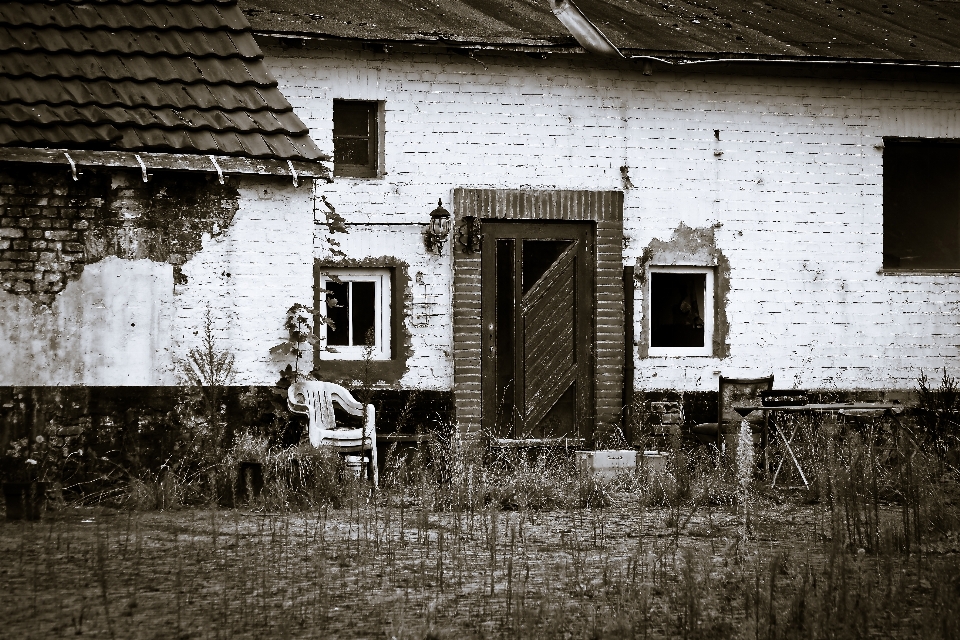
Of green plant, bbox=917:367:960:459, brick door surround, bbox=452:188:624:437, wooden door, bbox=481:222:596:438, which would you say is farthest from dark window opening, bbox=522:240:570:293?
green plant, bbox=917:367:960:459

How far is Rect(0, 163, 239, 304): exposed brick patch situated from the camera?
9.55 meters

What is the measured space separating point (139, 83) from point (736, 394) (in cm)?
571

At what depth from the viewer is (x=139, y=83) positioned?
32.9 feet

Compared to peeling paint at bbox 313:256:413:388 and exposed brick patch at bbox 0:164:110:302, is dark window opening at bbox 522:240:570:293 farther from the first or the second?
exposed brick patch at bbox 0:164:110:302

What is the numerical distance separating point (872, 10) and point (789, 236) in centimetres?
315

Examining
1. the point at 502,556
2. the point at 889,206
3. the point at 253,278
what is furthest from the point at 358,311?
the point at 889,206

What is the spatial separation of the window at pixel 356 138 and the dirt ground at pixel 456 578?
4539 millimetres

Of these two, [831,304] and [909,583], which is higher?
[831,304]

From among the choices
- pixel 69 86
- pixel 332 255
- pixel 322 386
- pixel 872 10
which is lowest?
pixel 322 386

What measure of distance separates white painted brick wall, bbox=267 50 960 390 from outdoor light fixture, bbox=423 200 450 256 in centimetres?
10

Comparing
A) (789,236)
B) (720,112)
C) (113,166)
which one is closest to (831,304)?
(789,236)

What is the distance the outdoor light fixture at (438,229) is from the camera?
12.6 metres

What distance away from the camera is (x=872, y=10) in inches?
585

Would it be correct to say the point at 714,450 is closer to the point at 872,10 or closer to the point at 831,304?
the point at 831,304
